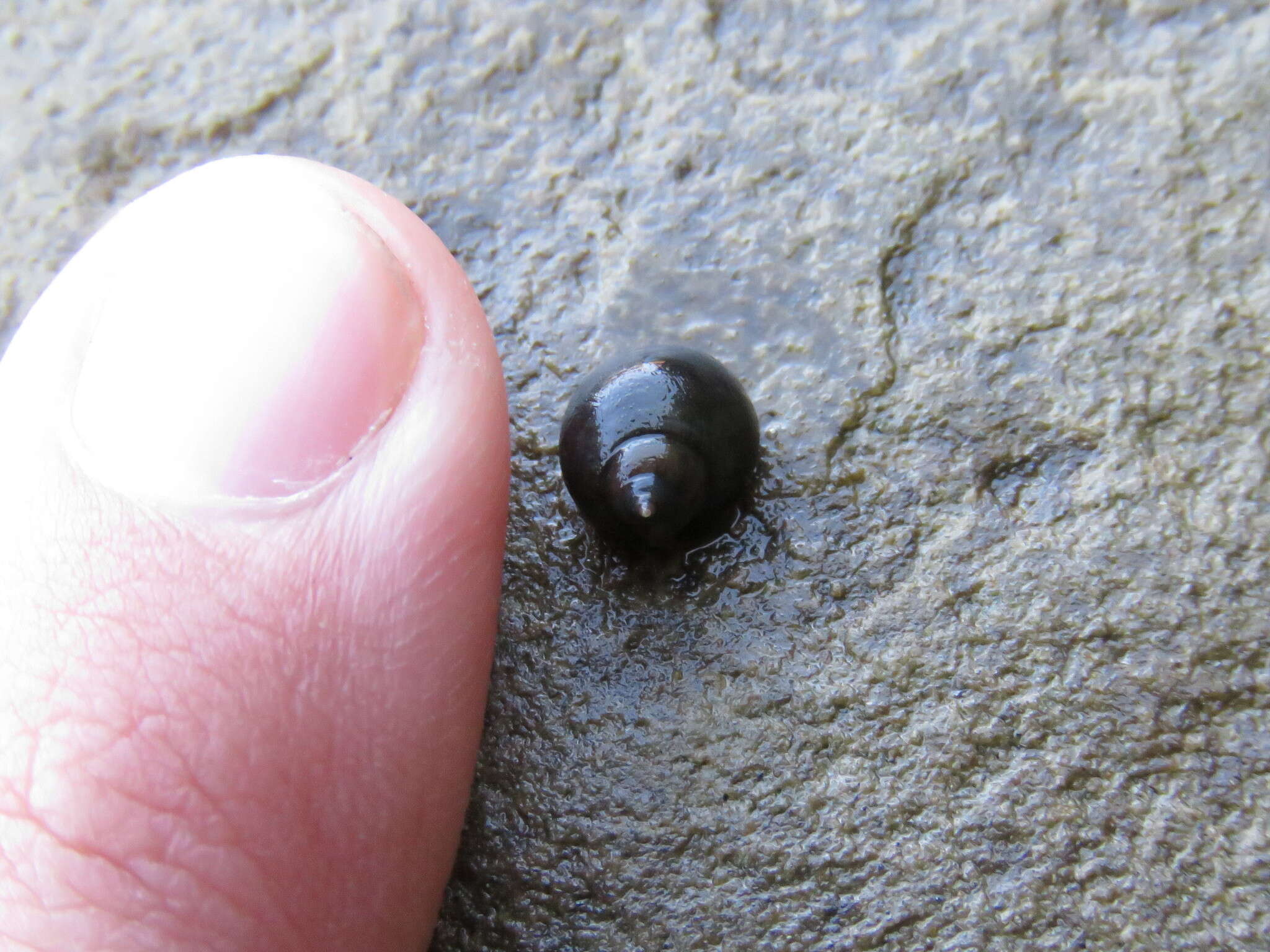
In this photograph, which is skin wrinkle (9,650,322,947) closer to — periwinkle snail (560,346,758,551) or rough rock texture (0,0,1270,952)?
rough rock texture (0,0,1270,952)

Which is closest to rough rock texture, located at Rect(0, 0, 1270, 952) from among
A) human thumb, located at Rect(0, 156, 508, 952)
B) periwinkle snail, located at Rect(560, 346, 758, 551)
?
periwinkle snail, located at Rect(560, 346, 758, 551)

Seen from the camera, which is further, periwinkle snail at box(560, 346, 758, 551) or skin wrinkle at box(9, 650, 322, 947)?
periwinkle snail at box(560, 346, 758, 551)

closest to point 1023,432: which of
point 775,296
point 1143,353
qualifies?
point 1143,353

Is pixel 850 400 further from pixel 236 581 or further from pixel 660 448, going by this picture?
pixel 236 581

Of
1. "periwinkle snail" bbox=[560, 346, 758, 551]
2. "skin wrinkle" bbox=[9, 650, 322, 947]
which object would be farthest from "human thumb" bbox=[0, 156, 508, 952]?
"periwinkle snail" bbox=[560, 346, 758, 551]

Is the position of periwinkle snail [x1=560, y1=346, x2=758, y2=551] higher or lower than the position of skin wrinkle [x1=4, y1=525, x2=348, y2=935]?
lower

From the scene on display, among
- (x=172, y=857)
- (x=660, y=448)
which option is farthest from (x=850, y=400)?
(x=172, y=857)

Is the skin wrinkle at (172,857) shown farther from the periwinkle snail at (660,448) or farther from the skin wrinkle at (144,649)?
the periwinkle snail at (660,448)

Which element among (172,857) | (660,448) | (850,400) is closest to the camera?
(172,857)
